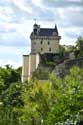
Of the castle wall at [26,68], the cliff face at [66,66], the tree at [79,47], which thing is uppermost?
the tree at [79,47]

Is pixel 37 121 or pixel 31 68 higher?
pixel 31 68

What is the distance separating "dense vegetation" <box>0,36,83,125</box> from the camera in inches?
1499

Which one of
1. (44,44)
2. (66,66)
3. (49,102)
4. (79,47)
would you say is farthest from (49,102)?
(44,44)

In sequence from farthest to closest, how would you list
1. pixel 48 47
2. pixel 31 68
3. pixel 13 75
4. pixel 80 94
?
pixel 48 47, pixel 13 75, pixel 31 68, pixel 80 94

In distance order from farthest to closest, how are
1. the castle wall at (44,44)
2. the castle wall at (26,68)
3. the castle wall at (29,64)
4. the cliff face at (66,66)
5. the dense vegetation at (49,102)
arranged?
the castle wall at (44,44), the castle wall at (26,68), the castle wall at (29,64), the cliff face at (66,66), the dense vegetation at (49,102)

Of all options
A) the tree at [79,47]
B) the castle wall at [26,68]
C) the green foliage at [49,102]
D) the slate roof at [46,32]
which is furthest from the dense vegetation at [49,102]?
the slate roof at [46,32]

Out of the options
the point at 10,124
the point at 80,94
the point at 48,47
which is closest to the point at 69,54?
the point at 48,47

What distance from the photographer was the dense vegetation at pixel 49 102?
38062 millimetres

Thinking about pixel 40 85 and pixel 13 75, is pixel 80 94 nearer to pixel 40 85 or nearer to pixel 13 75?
pixel 40 85

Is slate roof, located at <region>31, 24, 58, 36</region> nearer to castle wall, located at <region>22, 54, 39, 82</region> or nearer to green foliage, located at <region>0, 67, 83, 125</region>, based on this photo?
green foliage, located at <region>0, 67, 83, 125</region>

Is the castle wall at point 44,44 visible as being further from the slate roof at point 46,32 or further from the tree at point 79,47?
the tree at point 79,47

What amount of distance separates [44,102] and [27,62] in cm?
4851

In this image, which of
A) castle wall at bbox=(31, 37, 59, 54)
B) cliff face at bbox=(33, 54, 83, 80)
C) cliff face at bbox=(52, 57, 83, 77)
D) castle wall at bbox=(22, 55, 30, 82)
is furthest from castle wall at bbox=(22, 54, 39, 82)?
cliff face at bbox=(52, 57, 83, 77)

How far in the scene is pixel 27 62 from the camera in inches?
4158
